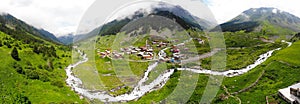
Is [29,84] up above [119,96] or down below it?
above

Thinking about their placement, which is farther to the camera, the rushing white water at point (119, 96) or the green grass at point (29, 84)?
the rushing white water at point (119, 96)

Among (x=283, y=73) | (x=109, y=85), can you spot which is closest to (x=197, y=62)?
(x=109, y=85)

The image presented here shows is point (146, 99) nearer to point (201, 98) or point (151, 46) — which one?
point (201, 98)

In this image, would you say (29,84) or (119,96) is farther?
(119,96)

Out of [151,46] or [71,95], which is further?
[151,46]

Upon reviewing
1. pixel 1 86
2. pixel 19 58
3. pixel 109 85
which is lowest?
pixel 109 85

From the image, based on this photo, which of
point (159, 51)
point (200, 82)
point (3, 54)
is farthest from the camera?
point (159, 51)

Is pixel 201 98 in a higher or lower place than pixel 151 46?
lower

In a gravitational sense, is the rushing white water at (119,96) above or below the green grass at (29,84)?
below

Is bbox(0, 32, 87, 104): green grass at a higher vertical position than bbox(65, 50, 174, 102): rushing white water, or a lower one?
higher

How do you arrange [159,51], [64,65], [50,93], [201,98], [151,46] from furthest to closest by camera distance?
1. [151,46]
2. [159,51]
3. [64,65]
4. [50,93]
5. [201,98]

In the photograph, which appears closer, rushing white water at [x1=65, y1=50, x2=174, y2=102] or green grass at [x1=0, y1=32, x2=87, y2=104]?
green grass at [x1=0, y1=32, x2=87, y2=104]
